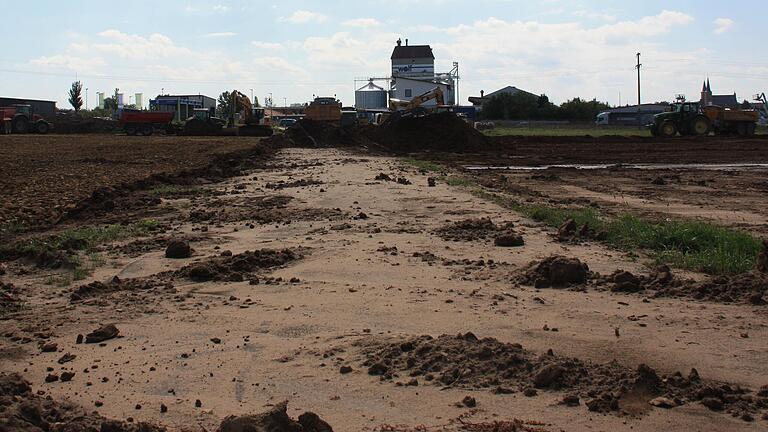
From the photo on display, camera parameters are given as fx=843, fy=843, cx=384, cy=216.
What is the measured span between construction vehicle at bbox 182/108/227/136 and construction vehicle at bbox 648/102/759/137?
103ft

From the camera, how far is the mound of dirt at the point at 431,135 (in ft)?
133

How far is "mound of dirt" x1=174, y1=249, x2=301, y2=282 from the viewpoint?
29.7 ft

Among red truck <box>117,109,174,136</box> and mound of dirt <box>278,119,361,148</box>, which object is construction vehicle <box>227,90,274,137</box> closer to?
red truck <box>117,109,174,136</box>

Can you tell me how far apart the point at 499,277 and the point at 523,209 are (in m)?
5.73

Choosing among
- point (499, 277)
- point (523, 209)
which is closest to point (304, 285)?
point (499, 277)

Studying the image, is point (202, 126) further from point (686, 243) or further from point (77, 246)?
point (686, 243)

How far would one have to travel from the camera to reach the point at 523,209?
14.5 metres

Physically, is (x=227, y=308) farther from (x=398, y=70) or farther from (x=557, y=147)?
(x=398, y=70)

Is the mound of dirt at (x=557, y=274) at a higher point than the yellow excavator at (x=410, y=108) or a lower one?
lower

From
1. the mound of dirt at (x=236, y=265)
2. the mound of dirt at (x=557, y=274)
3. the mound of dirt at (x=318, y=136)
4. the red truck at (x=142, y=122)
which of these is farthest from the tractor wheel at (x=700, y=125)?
the mound of dirt at (x=557, y=274)

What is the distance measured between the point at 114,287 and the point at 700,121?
49.9 metres

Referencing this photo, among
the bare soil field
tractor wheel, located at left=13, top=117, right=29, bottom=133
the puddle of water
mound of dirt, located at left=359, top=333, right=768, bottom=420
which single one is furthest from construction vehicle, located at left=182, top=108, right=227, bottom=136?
mound of dirt, located at left=359, top=333, right=768, bottom=420

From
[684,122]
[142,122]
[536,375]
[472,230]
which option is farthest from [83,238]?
[142,122]

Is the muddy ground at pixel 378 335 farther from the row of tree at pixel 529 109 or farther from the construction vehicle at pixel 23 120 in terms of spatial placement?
the row of tree at pixel 529 109
